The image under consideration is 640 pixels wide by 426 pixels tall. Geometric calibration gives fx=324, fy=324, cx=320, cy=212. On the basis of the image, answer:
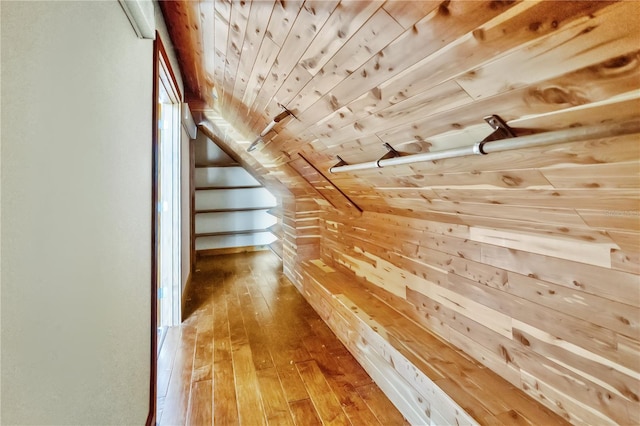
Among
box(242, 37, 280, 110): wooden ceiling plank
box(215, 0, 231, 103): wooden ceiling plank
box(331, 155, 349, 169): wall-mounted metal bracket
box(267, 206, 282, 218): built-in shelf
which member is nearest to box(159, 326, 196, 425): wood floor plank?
box(331, 155, 349, 169): wall-mounted metal bracket

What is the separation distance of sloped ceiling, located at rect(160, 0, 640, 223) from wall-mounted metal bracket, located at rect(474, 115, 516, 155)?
23 mm

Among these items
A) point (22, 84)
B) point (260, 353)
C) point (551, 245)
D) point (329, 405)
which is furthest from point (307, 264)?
point (22, 84)

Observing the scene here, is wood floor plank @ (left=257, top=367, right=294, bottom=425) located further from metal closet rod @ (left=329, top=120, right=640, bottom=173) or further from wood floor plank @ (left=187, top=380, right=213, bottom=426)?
metal closet rod @ (left=329, top=120, right=640, bottom=173)

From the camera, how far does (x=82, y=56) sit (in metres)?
0.83

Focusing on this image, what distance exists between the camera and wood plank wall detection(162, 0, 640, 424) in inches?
28.0

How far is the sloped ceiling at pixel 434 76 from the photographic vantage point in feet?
→ 2.16

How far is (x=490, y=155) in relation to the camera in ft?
3.54

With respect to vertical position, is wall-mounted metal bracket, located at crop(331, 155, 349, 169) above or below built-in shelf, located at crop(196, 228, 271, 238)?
above

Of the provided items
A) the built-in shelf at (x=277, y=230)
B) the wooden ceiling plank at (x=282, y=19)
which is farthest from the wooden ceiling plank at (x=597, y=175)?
the built-in shelf at (x=277, y=230)

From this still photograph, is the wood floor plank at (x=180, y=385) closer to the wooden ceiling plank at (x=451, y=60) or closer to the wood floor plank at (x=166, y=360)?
the wood floor plank at (x=166, y=360)

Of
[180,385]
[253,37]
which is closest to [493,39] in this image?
[253,37]

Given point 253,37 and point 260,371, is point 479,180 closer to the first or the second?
point 253,37

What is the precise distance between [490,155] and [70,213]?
4.00 ft

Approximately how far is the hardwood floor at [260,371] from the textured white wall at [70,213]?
1.92ft
